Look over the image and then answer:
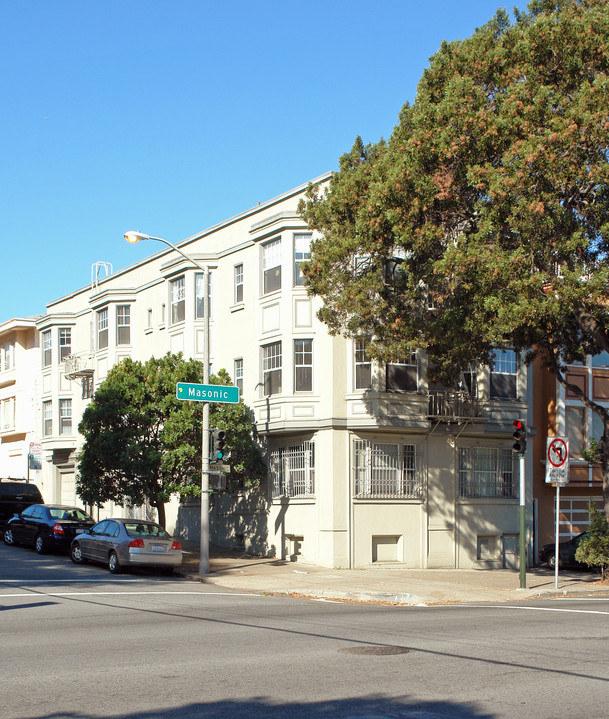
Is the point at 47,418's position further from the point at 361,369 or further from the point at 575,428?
the point at 575,428

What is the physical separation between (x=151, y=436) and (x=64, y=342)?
667 inches

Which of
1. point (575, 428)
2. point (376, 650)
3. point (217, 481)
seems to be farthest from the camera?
point (575, 428)

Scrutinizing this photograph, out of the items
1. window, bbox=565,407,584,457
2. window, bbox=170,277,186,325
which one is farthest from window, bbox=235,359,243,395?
window, bbox=565,407,584,457

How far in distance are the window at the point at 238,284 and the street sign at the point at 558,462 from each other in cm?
1272

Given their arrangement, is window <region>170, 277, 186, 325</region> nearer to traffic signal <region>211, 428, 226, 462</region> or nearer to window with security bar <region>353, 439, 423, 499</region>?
window with security bar <region>353, 439, 423, 499</region>

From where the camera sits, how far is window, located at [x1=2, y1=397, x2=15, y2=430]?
48531 millimetres

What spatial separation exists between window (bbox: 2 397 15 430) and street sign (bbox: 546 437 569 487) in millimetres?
34554

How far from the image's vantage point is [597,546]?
2128 cm

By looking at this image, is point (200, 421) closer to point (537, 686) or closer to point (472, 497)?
point (472, 497)

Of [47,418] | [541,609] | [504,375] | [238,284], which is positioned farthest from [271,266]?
[47,418]

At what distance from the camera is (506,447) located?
30.0 metres

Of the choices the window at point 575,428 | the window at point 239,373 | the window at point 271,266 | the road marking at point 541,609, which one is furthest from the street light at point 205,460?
the window at point 575,428

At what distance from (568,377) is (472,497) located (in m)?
7.06

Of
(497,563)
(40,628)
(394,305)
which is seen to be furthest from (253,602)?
(497,563)
